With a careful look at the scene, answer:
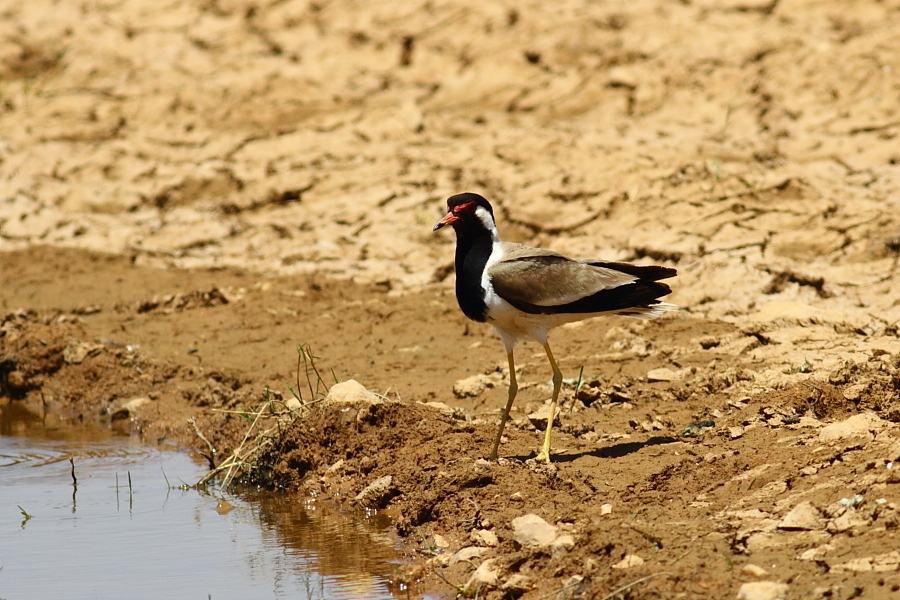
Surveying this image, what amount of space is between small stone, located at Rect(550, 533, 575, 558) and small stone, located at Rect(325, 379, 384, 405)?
1849mm

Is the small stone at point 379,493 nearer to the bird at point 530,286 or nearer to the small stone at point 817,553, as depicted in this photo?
the bird at point 530,286

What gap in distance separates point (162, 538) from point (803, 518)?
3.09m

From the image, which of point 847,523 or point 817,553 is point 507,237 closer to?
point 847,523

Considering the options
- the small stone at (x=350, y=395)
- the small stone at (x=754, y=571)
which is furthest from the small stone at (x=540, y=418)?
the small stone at (x=754, y=571)

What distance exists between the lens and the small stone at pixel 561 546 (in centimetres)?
444

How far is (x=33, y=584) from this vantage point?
4887 millimetres

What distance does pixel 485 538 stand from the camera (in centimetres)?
485

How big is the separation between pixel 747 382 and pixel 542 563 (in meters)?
2.26

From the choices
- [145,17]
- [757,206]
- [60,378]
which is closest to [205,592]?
[60,378]

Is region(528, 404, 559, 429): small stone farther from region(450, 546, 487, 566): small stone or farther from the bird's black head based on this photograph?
region(450, 546, 487, 566): small stone

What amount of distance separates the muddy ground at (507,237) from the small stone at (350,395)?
0.03m

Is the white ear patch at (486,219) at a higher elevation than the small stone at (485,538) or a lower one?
higher

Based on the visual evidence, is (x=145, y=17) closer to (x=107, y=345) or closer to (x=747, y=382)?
(x=107, y=345)

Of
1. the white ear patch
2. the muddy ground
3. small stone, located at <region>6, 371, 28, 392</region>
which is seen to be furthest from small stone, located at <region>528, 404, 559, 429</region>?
small stone, located at <region>6, 371, 28, 392</region>
